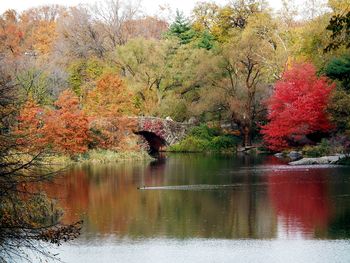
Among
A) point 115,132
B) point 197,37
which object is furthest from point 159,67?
point 115,132

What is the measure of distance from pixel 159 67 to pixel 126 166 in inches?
567

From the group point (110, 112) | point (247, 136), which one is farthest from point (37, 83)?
point (247, 136)

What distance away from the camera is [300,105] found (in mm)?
40188

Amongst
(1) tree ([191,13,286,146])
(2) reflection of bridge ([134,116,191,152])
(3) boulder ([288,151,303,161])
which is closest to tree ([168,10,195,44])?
(1) tree ([191,13,286,146])

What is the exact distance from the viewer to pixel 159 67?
162 ft

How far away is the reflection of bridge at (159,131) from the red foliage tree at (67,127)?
6361 millimetres

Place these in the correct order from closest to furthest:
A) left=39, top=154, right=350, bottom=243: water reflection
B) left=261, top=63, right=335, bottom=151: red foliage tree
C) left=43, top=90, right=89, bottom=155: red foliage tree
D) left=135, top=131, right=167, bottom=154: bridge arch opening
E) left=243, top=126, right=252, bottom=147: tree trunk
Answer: left=39, top=154, right=350, bottom=243: water reflection
left=43, top=90, right=89, bottom=155: red foliage tree
left=261, top=63, right=335, bottom=151: red foliage tree
left=243, top=126, right=252, bottom=147: tree trunk
left=135, top=131, right=167, bottom=154: bridge arch opening

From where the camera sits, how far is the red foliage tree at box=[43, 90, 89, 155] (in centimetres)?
3688

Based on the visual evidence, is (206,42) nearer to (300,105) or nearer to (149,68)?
(149,68)

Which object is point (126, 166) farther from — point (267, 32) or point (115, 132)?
point (267, 32)

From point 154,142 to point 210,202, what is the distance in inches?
1004

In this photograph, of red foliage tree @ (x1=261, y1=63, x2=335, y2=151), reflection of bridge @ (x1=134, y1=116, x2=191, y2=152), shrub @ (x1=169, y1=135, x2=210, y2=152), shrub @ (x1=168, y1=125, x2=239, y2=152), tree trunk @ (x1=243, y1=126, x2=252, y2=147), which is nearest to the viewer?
red foliage tree @ (x1=261, y1=63, x2=335, y2=151)

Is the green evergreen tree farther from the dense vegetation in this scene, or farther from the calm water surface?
the calm water surface

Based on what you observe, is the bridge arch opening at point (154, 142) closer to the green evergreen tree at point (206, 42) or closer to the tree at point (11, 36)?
the green evergreen tree at point (206, 42)
